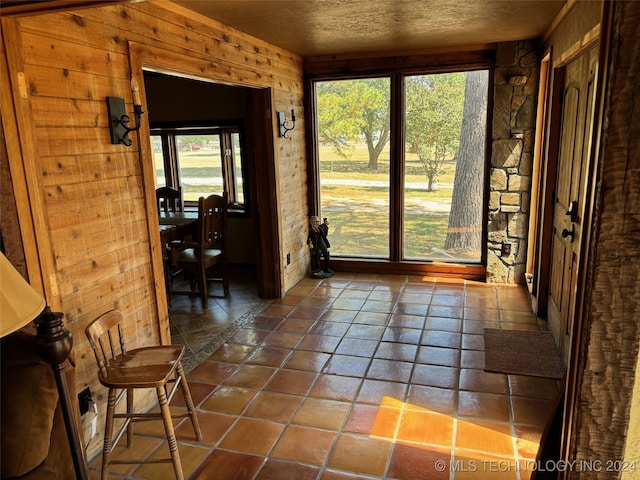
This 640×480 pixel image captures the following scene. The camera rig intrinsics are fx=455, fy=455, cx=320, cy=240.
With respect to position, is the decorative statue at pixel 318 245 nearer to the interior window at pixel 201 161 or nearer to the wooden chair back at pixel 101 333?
the interior window at pixel 201 161

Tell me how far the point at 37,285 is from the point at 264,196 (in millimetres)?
2607

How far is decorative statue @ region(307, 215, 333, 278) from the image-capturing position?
5.08m

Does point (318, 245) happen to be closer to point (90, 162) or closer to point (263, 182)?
point (263, 182)

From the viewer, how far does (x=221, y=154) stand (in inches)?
225

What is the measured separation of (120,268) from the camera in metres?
2.48

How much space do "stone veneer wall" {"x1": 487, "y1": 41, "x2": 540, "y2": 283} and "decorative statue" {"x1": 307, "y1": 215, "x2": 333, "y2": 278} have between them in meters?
1.77

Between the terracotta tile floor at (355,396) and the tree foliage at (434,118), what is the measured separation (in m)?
1.57

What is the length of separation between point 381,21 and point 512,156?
2055 mm

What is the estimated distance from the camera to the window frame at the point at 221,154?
5602mm

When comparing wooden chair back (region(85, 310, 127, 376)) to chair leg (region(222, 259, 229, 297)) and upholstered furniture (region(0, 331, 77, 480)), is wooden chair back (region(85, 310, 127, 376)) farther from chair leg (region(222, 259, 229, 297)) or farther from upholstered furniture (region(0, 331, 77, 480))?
chair leg (region(222, 259, 229, 297))

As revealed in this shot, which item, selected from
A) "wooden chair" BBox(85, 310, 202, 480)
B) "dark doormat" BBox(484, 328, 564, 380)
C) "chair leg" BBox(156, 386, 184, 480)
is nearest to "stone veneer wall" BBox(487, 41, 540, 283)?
"dark doormat" BBox(484, 328, 564, 380)

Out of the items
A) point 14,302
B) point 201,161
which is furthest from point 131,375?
point 201,161

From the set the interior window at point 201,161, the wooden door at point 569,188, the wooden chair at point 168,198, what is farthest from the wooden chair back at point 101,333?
the interior window at point 201,161

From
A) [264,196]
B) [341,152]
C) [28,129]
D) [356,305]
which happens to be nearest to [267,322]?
[356,305]
